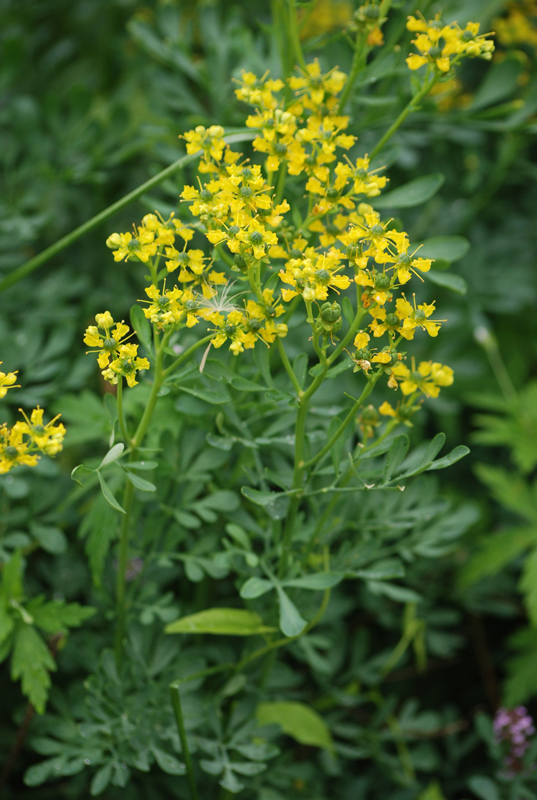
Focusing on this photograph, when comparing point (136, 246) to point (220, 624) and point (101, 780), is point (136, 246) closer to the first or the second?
point (220, 624)

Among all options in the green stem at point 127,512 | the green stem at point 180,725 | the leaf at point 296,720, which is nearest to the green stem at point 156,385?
the green stem at point 127,512

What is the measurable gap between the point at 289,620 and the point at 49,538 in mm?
477

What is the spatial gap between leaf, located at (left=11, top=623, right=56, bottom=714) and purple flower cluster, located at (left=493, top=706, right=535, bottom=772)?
0.79 meters

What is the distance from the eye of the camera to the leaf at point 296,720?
3.48 feet

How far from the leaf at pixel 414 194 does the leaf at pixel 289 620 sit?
597mm

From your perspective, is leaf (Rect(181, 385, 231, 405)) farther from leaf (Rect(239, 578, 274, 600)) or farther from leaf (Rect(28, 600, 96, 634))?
leaf (Rect(28, 600, 96, 634))

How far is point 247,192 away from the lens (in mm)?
742

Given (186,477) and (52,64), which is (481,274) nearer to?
Result: (186,477)

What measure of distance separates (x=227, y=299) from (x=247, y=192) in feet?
0.41

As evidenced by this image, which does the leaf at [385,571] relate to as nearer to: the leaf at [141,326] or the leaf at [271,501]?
the leaf at [271,501]

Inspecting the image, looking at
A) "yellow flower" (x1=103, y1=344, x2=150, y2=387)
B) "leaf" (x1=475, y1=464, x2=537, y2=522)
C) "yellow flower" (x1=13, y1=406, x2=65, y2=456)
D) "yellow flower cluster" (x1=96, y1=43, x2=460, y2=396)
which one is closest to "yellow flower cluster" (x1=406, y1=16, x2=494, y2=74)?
"yellow flower cluster" (x1=96, y1=43, x2=460, y2=396)

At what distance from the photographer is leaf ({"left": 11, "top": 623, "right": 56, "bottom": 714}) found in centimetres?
90

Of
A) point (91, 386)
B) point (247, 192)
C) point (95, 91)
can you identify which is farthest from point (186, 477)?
point (95, 91)

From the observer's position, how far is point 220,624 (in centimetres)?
92
